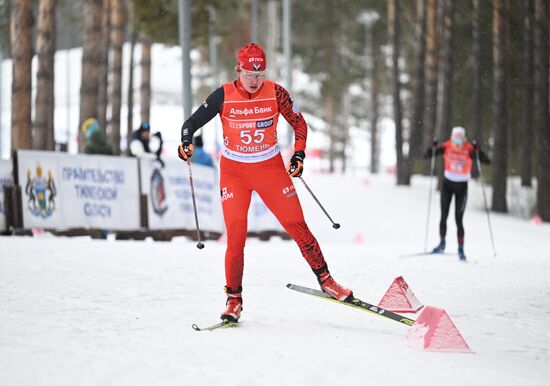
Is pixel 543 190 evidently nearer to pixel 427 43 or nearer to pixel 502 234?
pixel 502 234

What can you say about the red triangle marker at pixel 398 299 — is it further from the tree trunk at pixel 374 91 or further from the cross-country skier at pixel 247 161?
the tree trunk at pixel 374 91

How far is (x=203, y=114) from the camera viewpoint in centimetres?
698

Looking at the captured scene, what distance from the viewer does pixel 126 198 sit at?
1571 cm

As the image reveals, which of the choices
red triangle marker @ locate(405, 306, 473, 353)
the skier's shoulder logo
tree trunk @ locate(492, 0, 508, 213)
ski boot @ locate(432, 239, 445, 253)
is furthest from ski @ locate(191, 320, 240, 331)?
tree trunk @ locate(492, 0, 508, 213)

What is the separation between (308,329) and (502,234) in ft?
48.2

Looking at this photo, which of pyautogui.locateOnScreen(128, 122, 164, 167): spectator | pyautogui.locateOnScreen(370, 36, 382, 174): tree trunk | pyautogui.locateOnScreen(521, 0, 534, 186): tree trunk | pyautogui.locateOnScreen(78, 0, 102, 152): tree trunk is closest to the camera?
pyautogui.locateOnScreen(128, 122, 164, 167): spectator

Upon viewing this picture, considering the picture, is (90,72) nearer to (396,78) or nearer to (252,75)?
(396,78)

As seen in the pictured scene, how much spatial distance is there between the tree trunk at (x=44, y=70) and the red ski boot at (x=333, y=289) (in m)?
14.3

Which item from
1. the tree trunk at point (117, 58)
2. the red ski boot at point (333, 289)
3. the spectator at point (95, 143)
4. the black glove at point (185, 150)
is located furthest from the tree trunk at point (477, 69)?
the black glove at point (185, 150)

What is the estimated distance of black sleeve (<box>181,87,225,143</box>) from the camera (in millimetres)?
6938

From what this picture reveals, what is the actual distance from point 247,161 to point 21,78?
41.6 ft

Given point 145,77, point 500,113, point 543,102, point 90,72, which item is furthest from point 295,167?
point 145,77

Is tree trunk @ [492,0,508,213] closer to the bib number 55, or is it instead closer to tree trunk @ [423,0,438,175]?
tree trunk @ [423,0,438,175]

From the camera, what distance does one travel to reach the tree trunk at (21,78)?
18.1m
